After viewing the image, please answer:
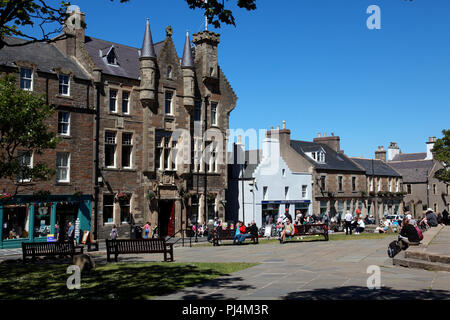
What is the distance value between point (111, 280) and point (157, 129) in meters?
23.3

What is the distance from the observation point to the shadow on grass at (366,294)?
30.2ft

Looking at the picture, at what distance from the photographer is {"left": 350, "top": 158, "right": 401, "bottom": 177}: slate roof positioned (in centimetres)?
6022

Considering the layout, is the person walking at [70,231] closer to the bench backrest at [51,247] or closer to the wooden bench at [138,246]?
the bench backrest at [51,247]

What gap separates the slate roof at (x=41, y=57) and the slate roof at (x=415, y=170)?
5336cm

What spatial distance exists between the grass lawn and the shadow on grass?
3.17 metres

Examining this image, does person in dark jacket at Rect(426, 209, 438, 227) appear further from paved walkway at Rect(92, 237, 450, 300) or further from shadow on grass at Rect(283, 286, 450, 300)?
shadow on grass at Rect(283, 286, 450, 300)

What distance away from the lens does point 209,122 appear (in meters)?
39.1

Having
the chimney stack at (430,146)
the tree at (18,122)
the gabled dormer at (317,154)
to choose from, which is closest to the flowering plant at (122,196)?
the tree at (18,122)

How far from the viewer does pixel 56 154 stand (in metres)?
30.3

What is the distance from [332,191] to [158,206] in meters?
24.1

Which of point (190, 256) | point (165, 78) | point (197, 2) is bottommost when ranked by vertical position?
point (190, 256)
